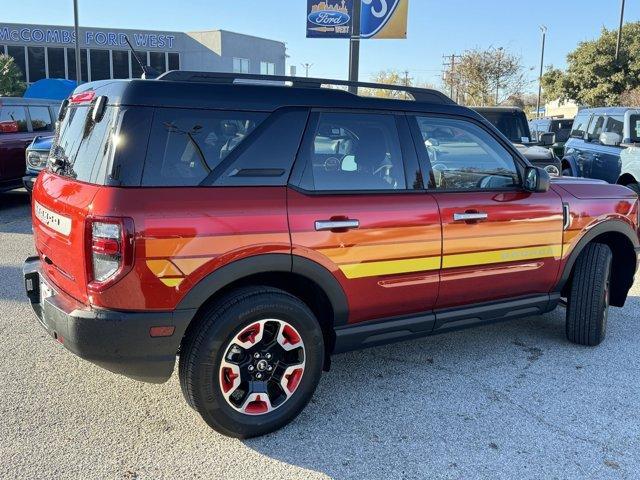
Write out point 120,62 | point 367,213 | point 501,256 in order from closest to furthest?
1. point 367,213
2. point 501,256
3. point 120,62

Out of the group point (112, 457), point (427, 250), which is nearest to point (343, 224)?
point (427, 250)

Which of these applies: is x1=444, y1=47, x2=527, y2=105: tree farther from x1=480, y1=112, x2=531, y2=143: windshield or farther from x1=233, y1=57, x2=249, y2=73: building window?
x1=480, y1=112, x2=531, y2=143: windshield

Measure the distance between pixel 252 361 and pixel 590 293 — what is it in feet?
8.96

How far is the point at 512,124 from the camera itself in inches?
443

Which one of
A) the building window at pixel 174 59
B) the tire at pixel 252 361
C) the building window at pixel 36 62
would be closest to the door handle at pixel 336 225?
the tire at pixel 252 361

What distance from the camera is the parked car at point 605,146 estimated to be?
8.82 metres

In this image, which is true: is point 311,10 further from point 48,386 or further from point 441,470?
point 441,470

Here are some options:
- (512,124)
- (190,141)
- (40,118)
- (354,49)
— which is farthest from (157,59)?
(190,141)

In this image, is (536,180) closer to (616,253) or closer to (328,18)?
(616,253)

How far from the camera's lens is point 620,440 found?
317 cm

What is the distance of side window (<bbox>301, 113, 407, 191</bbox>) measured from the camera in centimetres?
321

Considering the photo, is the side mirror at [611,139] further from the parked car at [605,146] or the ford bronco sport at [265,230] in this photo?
the ford bronco sport at [265,230]

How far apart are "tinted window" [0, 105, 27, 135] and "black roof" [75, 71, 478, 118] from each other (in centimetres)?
754

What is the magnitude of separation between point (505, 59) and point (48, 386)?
139 feet
